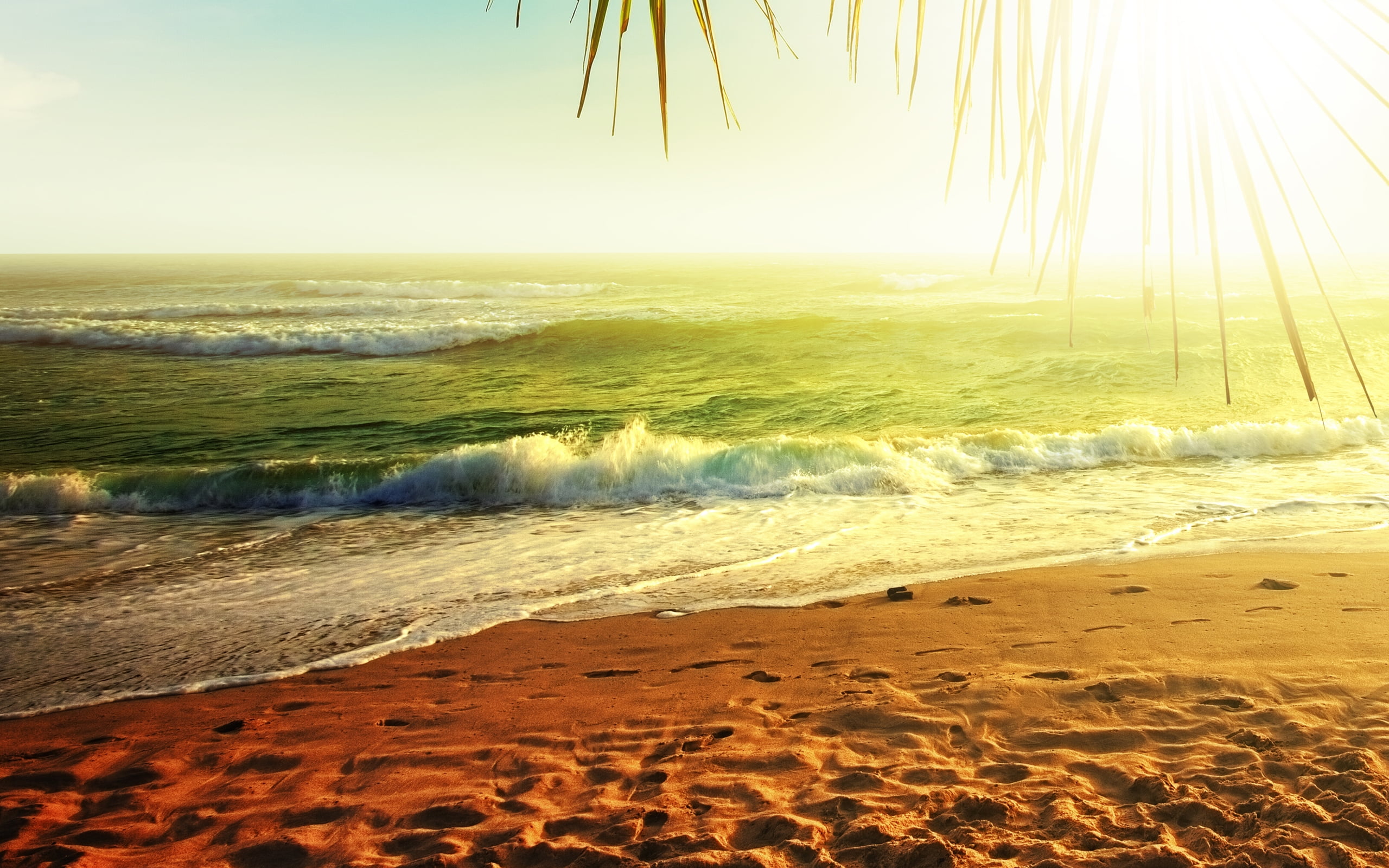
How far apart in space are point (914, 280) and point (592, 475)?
40.3 meters

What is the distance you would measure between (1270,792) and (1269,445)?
9.70m

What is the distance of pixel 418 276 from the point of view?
63.0 m

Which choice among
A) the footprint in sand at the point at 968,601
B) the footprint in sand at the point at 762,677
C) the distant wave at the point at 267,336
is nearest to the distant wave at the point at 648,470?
the footprint in sand at the point at 968,601

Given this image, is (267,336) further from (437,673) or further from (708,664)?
(708,664)

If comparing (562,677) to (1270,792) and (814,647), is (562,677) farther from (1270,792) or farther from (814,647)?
(1270,792)

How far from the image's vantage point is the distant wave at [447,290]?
42.0 metres

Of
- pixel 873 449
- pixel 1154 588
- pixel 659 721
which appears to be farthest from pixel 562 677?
pixel 873 449

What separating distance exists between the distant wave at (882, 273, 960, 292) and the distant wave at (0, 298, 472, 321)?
22.3m

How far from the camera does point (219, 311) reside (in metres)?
32.6

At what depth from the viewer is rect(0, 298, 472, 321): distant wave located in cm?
3052

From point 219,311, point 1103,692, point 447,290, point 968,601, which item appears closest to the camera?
point 1103,692

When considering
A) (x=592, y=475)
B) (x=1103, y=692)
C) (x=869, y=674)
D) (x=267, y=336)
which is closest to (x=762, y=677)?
(x=869, y=674)

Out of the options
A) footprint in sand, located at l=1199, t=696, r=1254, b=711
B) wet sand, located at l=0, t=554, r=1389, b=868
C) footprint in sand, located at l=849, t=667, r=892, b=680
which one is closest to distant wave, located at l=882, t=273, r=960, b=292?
wet sand, located at l=0, t=554, r=1389, b=868

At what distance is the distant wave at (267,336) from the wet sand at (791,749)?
19953mm
